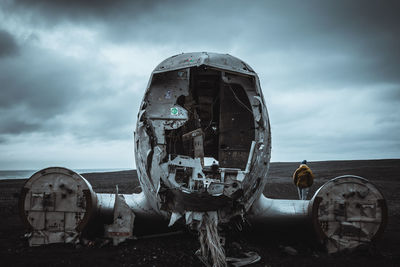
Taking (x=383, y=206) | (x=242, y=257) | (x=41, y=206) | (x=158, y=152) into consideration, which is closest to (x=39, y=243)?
(x=41, y=206)

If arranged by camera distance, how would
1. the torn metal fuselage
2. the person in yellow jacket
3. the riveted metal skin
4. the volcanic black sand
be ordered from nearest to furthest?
the torn metal fuselage → the volcanic black sand → the riveted metal skin → the person in yellow jacket

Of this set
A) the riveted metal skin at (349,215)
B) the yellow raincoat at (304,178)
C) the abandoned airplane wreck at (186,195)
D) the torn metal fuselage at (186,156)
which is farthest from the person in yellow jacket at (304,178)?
the riveted metal skin at (349,215)

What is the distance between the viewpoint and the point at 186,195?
314 cm

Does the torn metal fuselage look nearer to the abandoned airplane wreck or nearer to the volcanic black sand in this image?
the abandoned airplane wreck

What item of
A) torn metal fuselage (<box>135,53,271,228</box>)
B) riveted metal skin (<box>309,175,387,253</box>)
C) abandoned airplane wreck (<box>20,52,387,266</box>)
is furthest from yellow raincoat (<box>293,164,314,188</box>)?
riveted metal skin (<box>309,175,387,253</box>)

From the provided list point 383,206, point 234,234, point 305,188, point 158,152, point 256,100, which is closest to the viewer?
point 158,152

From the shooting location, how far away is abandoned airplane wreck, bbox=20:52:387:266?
10.8 feet

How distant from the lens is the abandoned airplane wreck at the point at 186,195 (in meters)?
3.29

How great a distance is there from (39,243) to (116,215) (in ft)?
4.06

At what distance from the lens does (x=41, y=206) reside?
4.12 metres

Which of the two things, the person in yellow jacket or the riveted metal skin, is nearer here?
the riveted metal skin

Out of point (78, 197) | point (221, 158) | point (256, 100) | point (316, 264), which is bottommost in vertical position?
point (316, 264)

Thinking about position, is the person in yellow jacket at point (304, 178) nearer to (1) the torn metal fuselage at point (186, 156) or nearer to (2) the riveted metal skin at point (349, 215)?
(1) the torn metal fuselage at point (186, 156)

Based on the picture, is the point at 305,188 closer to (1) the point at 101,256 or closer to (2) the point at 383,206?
(2) the point at 383,206
